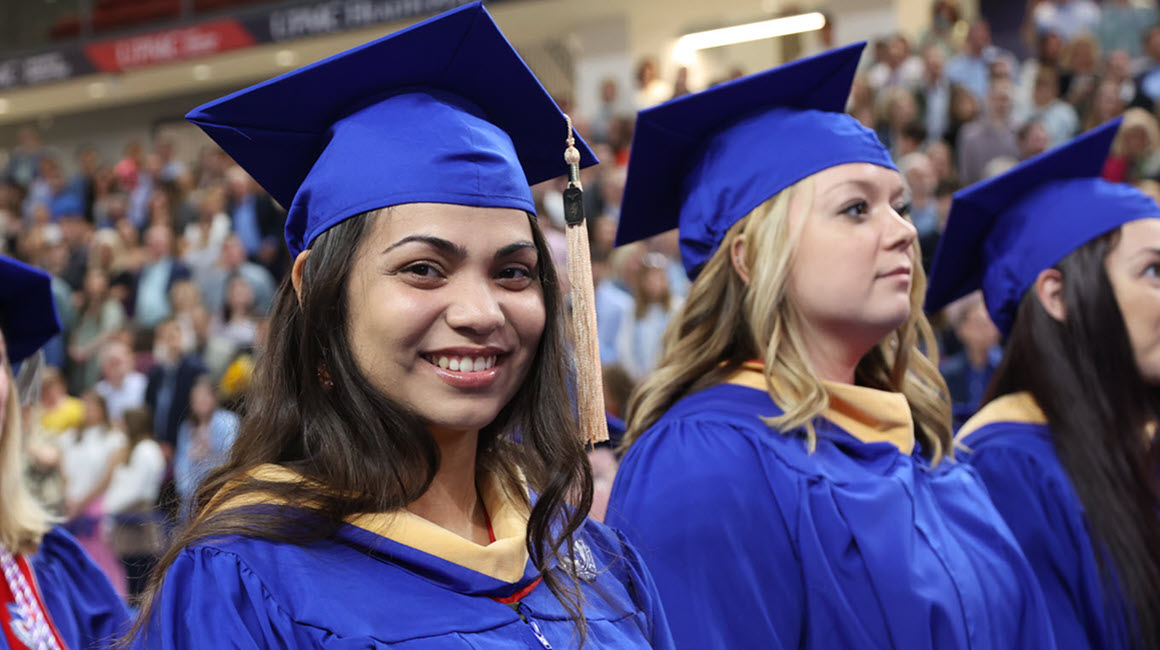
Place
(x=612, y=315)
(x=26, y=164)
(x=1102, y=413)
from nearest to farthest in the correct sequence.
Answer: (x=1102, y=413), (x=612, y=315), (x=26, y=164)

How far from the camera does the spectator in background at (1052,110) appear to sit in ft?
27.8

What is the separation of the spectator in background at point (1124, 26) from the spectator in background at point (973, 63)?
1.04 metres

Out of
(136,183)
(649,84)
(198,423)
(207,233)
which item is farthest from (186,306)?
(649,84)

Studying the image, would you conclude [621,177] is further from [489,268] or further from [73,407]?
[489,268]

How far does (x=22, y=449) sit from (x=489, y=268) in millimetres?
2004

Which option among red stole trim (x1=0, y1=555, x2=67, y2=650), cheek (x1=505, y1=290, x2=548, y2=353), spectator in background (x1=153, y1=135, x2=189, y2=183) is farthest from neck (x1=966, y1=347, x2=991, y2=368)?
spectator in background (x1=153, y1=135, x2=189, y2=183)

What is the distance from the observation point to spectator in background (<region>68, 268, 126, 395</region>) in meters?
11.3

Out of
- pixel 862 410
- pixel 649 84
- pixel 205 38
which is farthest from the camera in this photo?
pixel 205 38

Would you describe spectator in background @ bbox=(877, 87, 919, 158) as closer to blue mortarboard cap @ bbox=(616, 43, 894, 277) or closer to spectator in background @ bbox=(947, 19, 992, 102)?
spectator in background @ bbox=(947, 19, 992, 102)

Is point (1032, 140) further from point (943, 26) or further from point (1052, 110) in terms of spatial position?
point (943, 26)

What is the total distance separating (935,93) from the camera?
9.46 metres

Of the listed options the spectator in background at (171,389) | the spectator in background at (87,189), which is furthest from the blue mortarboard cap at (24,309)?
the spectator in background at (87,189)

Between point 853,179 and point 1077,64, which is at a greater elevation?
point 853,179

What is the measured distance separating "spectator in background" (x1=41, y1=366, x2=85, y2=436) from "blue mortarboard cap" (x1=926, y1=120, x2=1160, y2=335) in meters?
7.20
